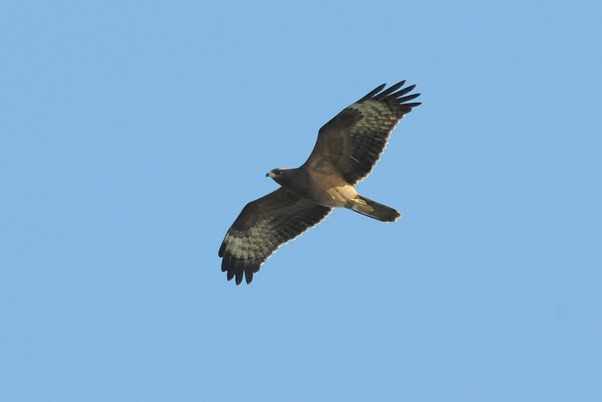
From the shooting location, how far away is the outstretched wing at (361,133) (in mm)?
16344

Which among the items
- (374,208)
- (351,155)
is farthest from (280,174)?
(374,208)

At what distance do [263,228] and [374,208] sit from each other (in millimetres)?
2476

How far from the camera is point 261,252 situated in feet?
59.3

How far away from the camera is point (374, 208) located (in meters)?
16.4

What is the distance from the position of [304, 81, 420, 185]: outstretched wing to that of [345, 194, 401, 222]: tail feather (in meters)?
0.36

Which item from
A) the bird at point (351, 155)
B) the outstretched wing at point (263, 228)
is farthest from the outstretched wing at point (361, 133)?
the outstretched wing at point (263, 228)

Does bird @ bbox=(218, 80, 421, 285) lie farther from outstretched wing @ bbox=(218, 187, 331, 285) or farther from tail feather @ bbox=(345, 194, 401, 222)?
outstretched wing @ bbox=(218, 187, 331, 285)

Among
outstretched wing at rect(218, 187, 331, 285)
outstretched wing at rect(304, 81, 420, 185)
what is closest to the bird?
outstretched wing at rect(304, 81, 420, 185)

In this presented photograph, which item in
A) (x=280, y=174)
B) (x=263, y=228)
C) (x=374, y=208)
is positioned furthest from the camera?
(x=263, y=228)

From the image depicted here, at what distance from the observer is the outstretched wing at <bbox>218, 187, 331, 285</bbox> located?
1762 centimetres

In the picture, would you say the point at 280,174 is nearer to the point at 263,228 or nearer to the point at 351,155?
the point at 351,155

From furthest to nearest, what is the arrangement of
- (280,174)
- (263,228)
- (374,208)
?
(263,228), (280,174), (374,208)

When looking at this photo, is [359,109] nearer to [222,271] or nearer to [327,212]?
[327,212]

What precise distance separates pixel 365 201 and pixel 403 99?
1.73m
